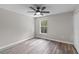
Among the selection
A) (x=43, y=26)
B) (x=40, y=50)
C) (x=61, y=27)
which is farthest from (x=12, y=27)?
(x=61, y=27)

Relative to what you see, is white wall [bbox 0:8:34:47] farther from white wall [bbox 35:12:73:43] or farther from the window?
white wall [bbox 35:12:73:43]

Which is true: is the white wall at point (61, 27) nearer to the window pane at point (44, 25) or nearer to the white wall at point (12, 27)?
the window pane at point (44, 25)

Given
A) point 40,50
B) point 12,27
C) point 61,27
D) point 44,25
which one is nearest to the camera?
point 40,50

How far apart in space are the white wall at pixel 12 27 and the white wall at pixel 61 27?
194 cm

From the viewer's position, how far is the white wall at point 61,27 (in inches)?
170

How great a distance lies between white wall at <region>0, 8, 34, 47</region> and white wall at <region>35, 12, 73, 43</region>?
1.94 m

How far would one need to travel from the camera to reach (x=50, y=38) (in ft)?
18.1

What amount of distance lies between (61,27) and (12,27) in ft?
10.8

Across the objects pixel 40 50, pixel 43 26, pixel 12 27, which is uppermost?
pixel 12 27

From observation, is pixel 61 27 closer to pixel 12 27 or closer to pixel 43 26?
pixel 43 26

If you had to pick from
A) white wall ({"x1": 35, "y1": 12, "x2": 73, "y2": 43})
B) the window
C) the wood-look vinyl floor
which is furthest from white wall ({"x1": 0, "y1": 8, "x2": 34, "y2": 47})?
white wall ({"x1": 35, "y1": 12, "x2": 73, "y2": 43})

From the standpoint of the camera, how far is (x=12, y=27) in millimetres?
4094

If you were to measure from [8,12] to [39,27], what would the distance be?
326 centimetres

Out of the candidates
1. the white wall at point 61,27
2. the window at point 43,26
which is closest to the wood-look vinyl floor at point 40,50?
the white wall at point 61,27
